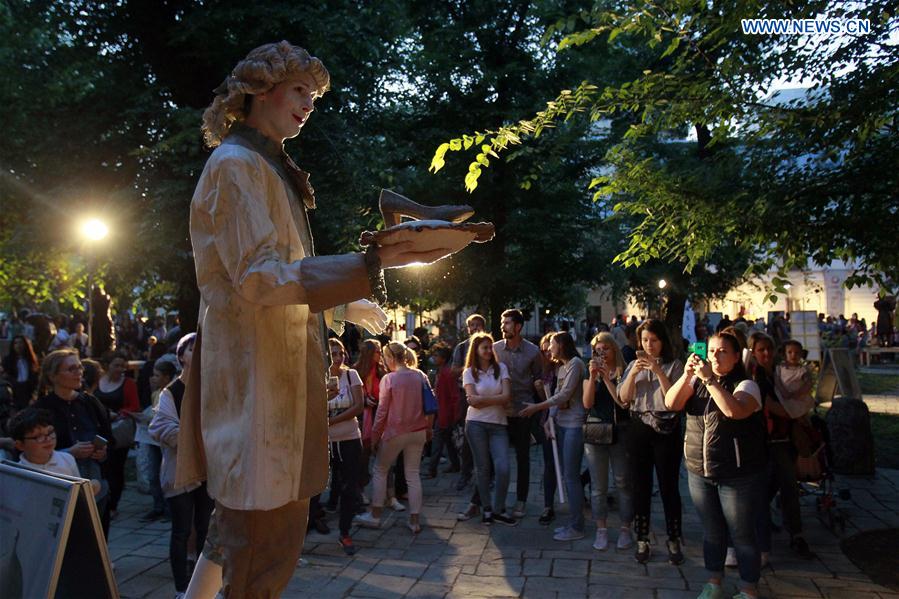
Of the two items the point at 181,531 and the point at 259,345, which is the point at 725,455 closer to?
the point at 181,531

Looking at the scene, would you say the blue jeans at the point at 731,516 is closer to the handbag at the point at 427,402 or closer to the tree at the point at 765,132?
the tree at the point at 765,132

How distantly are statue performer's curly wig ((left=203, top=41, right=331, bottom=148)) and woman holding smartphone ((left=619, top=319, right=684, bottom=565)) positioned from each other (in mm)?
4446

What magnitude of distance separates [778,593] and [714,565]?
617 millimetres

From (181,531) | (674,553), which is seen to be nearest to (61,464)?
(181,531)

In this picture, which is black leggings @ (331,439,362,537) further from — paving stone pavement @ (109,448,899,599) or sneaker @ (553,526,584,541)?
sneaker @ (553,526,584,541)

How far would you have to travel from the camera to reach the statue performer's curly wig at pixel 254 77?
7.13ft

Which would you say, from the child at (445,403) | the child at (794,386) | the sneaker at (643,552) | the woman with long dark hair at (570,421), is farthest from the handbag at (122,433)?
the child at (794,386)

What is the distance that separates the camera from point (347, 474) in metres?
6.91

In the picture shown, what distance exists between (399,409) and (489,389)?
2.91ft

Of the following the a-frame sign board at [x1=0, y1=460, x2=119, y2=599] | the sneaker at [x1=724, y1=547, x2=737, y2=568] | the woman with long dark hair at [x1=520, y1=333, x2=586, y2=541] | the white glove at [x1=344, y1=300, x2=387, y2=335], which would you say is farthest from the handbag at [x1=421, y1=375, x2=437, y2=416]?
the white glove at [x1=344, y1=300, x2=387, y2=335]

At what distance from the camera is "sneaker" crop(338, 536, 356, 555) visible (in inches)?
259

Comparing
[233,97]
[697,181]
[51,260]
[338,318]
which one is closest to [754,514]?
[697,181]

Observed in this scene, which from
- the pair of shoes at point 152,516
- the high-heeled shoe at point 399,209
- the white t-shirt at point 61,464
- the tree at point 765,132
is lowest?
the pair of shoes at point 152,516

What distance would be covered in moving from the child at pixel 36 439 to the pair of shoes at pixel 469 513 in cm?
402
